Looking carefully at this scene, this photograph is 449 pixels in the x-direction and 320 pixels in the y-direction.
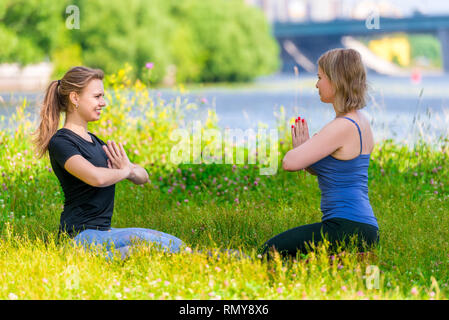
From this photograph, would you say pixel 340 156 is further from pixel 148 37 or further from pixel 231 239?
pixel 148 37

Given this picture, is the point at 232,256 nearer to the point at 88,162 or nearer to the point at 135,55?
the point at 88,162

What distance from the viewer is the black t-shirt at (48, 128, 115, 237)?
4.14 meters

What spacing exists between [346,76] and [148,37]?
3598cm

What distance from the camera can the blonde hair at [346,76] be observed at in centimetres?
392

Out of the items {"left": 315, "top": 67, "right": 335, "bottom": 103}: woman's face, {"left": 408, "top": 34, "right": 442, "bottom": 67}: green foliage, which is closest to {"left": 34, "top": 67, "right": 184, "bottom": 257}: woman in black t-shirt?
{"left": 315, "top": 67, "right": 335, "bottom": 103}: woman's face

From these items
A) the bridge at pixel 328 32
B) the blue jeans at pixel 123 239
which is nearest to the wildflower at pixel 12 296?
the blue jeans at pixel 123 239

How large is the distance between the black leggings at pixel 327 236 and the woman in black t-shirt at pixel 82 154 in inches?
33.5

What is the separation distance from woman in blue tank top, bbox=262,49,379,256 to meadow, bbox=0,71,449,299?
7.3 inches

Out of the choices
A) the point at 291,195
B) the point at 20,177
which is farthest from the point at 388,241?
the point at 20,177

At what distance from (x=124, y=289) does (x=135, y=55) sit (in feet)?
120

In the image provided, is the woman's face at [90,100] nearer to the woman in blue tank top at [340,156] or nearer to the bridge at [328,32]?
the woman in blue tank top at [340,156]

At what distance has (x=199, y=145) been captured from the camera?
836 cm

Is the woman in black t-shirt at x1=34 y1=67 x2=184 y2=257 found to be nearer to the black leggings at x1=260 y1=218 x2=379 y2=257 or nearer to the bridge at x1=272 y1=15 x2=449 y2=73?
the black leggings at x1=260 y1=218 x2=379 y2=257

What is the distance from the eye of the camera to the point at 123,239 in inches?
174
